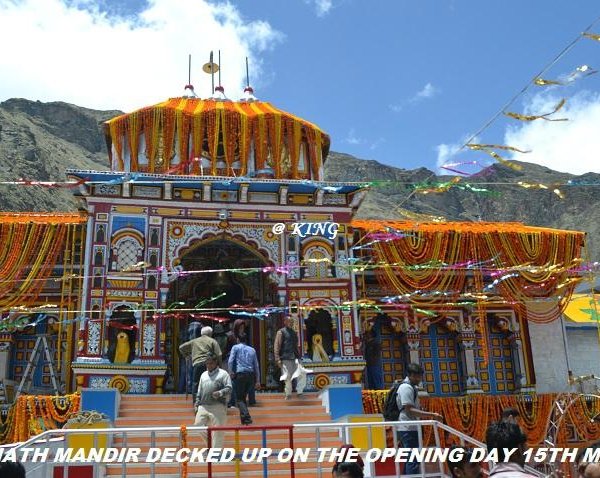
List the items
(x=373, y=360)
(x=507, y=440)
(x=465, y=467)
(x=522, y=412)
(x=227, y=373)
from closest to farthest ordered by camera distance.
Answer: (x=507, y=440) → (x=465, y=467) → (x=227, y=373) → (x=522, y=412) → (x=373, y=360)

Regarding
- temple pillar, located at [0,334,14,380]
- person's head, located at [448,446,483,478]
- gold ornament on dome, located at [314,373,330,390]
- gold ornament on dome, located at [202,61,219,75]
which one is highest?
gold ornament on dome, located at [202,61,219,75]

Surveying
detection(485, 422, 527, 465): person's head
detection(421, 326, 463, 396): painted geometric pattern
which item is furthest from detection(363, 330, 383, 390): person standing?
detection(485, 422, 527, 465): person's head

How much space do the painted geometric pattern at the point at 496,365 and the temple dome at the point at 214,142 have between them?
6.35 metres

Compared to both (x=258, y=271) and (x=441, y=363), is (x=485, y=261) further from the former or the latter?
A: (x=258, y=271)

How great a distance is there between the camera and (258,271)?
50.6 ft

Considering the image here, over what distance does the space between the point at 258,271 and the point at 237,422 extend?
177 inches

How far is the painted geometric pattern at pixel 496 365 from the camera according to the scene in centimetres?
1762

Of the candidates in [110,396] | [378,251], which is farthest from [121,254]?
[378,251]

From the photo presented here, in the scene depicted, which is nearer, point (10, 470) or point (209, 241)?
point (10, 470)

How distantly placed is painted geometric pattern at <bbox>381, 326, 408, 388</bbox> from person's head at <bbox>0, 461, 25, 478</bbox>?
14220mm

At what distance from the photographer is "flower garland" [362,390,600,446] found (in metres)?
16.0

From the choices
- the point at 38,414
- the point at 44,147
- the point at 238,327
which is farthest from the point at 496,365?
the point at 44,147

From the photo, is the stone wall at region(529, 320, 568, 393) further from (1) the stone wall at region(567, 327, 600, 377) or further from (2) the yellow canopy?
(2) the yellow canopy

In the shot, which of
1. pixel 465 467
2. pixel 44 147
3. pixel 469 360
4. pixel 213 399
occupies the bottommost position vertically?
pixel 465 467
